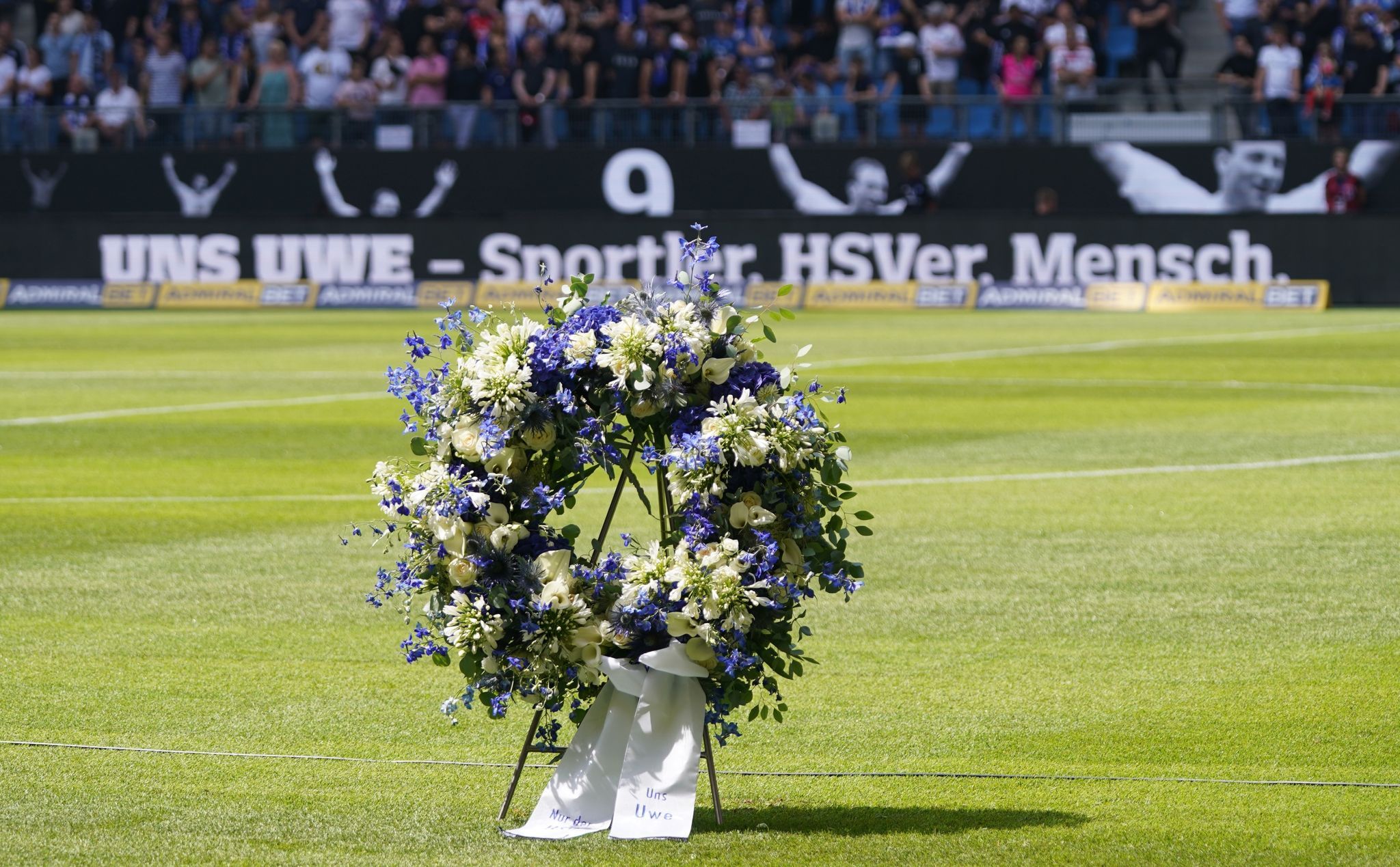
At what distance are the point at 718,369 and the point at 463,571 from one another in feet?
2.83

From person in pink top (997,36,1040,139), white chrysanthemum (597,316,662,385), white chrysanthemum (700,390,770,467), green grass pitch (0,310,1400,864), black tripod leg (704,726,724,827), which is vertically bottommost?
green grass pitch (0,310,1400,864)

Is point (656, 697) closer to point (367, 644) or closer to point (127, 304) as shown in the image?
point (367, 644)

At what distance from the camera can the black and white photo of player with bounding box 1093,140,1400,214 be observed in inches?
1265

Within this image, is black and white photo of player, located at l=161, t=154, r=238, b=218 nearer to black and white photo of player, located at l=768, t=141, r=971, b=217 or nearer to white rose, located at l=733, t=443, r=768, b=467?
black and white photo of player, located at l=768, t=141, r=971, b=217

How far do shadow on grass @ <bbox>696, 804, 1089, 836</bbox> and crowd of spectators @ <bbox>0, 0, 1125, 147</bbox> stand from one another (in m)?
28.5

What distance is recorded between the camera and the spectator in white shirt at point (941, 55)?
35.4 metres

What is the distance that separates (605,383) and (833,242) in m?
28.7

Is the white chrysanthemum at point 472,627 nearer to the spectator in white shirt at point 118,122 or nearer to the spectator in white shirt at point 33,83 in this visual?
the spectator in white shirt at point 118,122

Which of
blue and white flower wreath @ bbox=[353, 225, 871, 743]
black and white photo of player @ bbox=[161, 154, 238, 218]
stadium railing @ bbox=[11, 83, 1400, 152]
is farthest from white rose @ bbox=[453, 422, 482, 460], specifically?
black and white photo of player @ bbox=[161, 154, 238, 218]

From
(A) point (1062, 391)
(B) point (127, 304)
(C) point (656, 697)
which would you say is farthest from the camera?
(B) point (127, 304)

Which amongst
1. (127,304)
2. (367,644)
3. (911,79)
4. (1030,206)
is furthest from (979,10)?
(367,644)

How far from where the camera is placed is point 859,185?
111ft

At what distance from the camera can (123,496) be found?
1304 cm

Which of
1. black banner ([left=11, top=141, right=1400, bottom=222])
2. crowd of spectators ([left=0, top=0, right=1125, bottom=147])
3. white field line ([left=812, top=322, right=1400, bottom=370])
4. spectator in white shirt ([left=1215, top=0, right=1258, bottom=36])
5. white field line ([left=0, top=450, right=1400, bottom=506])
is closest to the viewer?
white field line ([left=0, top=450, right=1400, bottom=506])
